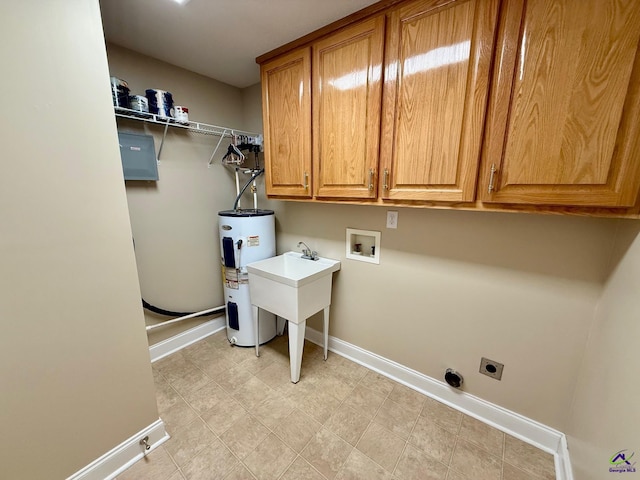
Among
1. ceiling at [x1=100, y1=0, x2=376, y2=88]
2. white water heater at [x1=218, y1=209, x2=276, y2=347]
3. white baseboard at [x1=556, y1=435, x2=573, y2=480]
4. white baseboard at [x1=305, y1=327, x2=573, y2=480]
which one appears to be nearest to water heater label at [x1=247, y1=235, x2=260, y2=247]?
white water heater at [x1=218, y1=209, x2=276, y2=347]

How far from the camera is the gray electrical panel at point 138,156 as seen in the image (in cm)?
166

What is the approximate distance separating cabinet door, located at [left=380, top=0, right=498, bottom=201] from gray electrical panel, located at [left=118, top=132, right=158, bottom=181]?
65.3 inches

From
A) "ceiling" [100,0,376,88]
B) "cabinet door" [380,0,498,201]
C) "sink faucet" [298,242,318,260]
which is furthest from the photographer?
"sink faucet" [298,242,318,260]

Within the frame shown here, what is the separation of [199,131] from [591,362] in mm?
2829

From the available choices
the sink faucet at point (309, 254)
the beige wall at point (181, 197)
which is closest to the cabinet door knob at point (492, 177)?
the sink faucet at point (309, 254)

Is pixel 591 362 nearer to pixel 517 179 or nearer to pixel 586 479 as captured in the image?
pixel 586 479

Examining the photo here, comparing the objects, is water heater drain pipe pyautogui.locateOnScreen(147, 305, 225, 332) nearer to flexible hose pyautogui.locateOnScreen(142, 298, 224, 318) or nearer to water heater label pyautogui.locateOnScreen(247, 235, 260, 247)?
flexible hose pyautogui.locateOnScreen(142, 298, 224, 318)

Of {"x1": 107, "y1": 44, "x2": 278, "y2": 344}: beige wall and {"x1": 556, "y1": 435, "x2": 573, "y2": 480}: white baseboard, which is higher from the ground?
{"x1": 107, "y1": 44, "x2": 278, "y2": 344}: beige wall

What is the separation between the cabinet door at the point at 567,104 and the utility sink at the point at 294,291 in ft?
3.80

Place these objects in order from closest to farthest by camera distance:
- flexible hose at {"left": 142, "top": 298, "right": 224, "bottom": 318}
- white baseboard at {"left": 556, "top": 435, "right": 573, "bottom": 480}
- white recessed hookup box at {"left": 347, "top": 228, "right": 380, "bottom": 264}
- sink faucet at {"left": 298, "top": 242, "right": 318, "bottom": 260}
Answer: white baseboard at {"left": 556, "top": 435, "right": 573, "bottom": 480}
white recessed hookup box at {"left": 347, "top": 228, "right": 380, "bottom": 264}
flexible hose at {"left": 142, "top": 298, "right": 224, "bottom": 318}
sink faucet at {"left": 298, "top": 242, "right": 318, "bottom": 260}

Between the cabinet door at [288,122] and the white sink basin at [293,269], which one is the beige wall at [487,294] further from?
the cabinet door at [288,122]

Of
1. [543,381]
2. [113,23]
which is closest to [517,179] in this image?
[543,381]

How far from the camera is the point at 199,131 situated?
204 cm

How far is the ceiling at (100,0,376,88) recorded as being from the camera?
1270 mm
